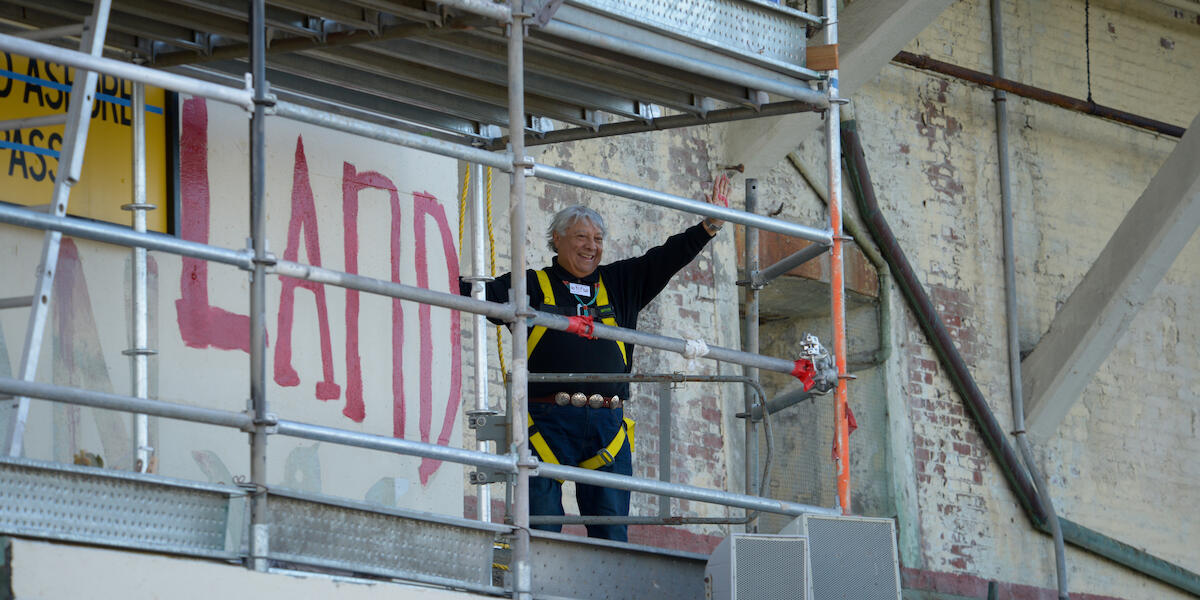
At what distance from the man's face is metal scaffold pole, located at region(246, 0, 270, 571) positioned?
7.48 ft

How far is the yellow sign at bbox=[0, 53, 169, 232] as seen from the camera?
580 cm

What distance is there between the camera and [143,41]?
239 inches

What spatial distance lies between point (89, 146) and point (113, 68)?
5.70 ft

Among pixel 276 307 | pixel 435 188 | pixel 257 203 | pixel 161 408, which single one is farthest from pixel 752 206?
A: pixel 161 408

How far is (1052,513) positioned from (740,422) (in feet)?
8.66

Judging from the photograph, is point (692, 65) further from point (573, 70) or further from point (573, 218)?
point (573, 218)

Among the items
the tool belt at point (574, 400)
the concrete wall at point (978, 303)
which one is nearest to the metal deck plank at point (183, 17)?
the tool belt at point (574, 400)

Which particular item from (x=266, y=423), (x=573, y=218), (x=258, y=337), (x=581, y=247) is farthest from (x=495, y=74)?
(x=266, y=423)

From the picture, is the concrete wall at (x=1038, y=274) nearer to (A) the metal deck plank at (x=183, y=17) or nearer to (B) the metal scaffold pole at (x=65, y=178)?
(A) the metal deck plank at (x=183, y=17)

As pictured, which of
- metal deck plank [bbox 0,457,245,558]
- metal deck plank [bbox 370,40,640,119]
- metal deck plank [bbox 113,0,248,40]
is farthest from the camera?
metal deck plank [bbox 370,40,640,119]

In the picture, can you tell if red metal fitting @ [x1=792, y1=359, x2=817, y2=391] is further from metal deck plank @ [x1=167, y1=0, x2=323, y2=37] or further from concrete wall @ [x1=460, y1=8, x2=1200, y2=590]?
concrete wall @ [x1=460, y1=8, x2=1200, y2=590]

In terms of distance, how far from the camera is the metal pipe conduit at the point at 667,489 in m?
5.07

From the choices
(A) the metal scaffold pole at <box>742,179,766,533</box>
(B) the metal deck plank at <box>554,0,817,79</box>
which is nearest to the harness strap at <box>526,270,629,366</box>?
(A) the metal scaffold pole at <box>742,179,766,533</box>

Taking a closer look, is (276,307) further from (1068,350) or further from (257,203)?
(1068,350)
